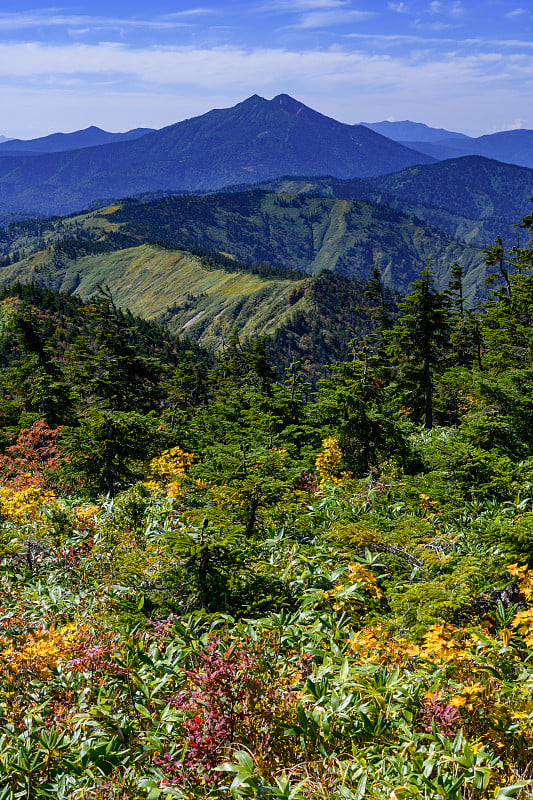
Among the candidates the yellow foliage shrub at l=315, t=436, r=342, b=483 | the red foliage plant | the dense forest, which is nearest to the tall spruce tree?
the yellow foliage shrub at l=315, t=436, r=342, b=483

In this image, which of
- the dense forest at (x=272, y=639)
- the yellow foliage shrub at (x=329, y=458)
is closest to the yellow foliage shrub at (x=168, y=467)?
the dense forest at (x=272, y=639)

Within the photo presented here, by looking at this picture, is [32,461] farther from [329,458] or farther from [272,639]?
[272,639]

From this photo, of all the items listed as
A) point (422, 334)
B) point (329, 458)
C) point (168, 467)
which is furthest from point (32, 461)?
point (422, 334)

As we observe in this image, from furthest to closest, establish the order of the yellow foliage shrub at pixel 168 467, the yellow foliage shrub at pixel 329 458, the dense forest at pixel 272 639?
the yellow foliage shrub at pixel 329 458, the yellow foliage shrub at pixel 168 467, the dense forest at pixel 272 639

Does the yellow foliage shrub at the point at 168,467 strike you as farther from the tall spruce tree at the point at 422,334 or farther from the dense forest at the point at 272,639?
the tall spruce tree at the point at 422,334

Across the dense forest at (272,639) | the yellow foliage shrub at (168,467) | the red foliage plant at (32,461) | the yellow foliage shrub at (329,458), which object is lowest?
the red foliage plant at (32,461)

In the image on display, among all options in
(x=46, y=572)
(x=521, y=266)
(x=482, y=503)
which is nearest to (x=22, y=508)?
(x=46, y=572)

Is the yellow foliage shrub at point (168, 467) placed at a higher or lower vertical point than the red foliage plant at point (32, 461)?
higher

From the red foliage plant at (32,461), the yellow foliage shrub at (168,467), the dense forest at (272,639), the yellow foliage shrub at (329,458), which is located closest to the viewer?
the dense forest at (272,639)

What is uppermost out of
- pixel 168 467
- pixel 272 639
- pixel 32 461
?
pixel 272 639

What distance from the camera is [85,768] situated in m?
3.93

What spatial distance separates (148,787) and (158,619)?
2.20 metres

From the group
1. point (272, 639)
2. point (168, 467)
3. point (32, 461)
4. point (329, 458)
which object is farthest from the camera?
point (32, 461)

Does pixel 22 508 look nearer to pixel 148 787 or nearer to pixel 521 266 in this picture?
pixel 148 787
